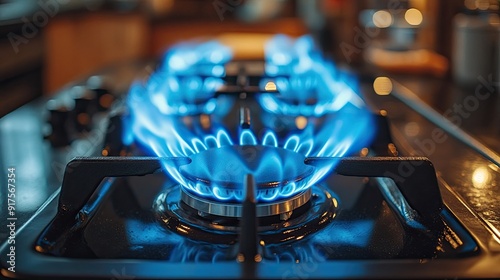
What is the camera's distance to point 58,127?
74cm

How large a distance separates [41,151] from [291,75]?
17.8 inches

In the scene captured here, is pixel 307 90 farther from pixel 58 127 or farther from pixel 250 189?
pixel 250 189

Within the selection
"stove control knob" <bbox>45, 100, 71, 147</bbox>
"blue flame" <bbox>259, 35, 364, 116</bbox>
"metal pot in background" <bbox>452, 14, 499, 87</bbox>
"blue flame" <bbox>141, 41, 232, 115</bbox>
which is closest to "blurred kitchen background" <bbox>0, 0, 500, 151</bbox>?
"metal pot in background" <bbox>452, 14, 499, 87</bbox>

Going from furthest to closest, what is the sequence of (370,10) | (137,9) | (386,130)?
(137,9) → (370,10) → (386,130)

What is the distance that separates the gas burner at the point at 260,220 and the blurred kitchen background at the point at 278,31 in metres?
0.46

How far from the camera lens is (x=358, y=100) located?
0.84 metres

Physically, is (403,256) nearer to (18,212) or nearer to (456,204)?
(456,204)

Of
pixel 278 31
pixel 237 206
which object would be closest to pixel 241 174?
pixel 237 206

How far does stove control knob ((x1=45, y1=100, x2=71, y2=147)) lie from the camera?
0.72 meters

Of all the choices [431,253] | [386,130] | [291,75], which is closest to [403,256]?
[431,253]

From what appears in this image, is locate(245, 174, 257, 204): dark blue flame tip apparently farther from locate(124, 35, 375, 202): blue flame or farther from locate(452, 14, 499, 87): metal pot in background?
locate(452, 14, 499, 87): metal pot in background

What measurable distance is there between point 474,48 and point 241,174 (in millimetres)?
793

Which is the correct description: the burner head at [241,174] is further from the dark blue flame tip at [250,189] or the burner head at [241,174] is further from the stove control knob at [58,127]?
the stove control knob at [58,127]

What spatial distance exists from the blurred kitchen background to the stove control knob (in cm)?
44
